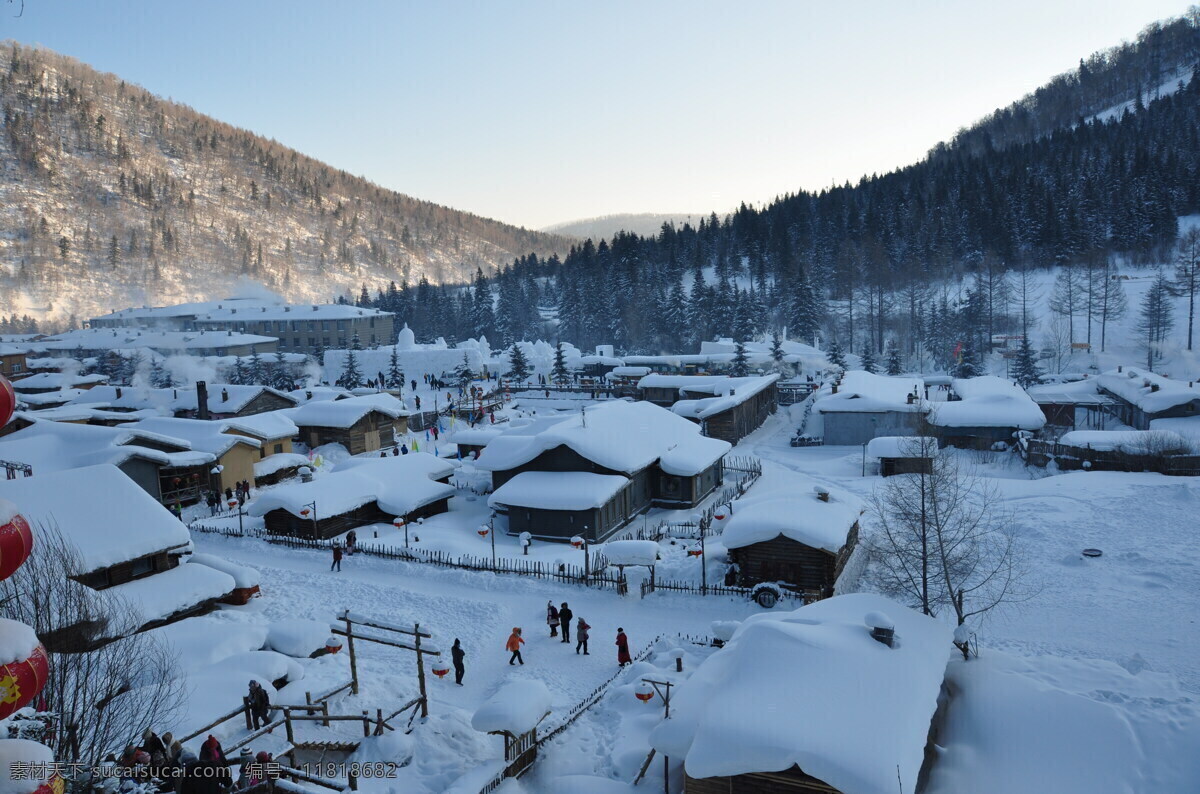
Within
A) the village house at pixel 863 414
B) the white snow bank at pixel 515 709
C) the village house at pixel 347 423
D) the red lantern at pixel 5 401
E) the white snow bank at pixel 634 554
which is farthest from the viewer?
the village house at pixel 347 423

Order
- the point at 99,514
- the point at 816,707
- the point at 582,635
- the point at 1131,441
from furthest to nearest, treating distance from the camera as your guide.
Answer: the point at 1131,441
the point at 99,514
the point at 582,635
the point at 816,707

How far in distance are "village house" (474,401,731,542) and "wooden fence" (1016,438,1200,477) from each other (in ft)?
53.3

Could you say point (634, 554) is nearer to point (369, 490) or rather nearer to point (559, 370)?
point (369, 490)

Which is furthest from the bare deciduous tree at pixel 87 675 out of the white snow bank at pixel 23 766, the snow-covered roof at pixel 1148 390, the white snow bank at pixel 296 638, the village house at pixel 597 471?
the snow-covered roof at pixel 1148 390

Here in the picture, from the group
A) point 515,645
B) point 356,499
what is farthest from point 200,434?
point 515,645

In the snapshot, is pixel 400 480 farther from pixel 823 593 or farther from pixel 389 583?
pixel 823 593

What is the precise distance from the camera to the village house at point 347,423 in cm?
4534

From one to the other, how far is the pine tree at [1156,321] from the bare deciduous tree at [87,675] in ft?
241

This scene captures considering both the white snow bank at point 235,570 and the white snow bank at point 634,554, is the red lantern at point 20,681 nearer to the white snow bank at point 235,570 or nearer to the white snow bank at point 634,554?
the white snow bank at point 634,554

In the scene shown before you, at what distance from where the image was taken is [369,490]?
30547 millimetres

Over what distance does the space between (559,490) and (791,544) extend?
9.57 metres

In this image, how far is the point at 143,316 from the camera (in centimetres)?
11231

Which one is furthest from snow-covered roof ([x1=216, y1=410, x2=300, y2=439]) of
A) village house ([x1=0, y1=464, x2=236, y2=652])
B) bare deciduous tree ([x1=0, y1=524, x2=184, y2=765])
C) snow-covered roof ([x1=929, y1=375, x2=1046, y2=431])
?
snow-covered roof ([x1=929, y1=375, x2=1046, y2=431])

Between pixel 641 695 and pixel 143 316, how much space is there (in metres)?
120
